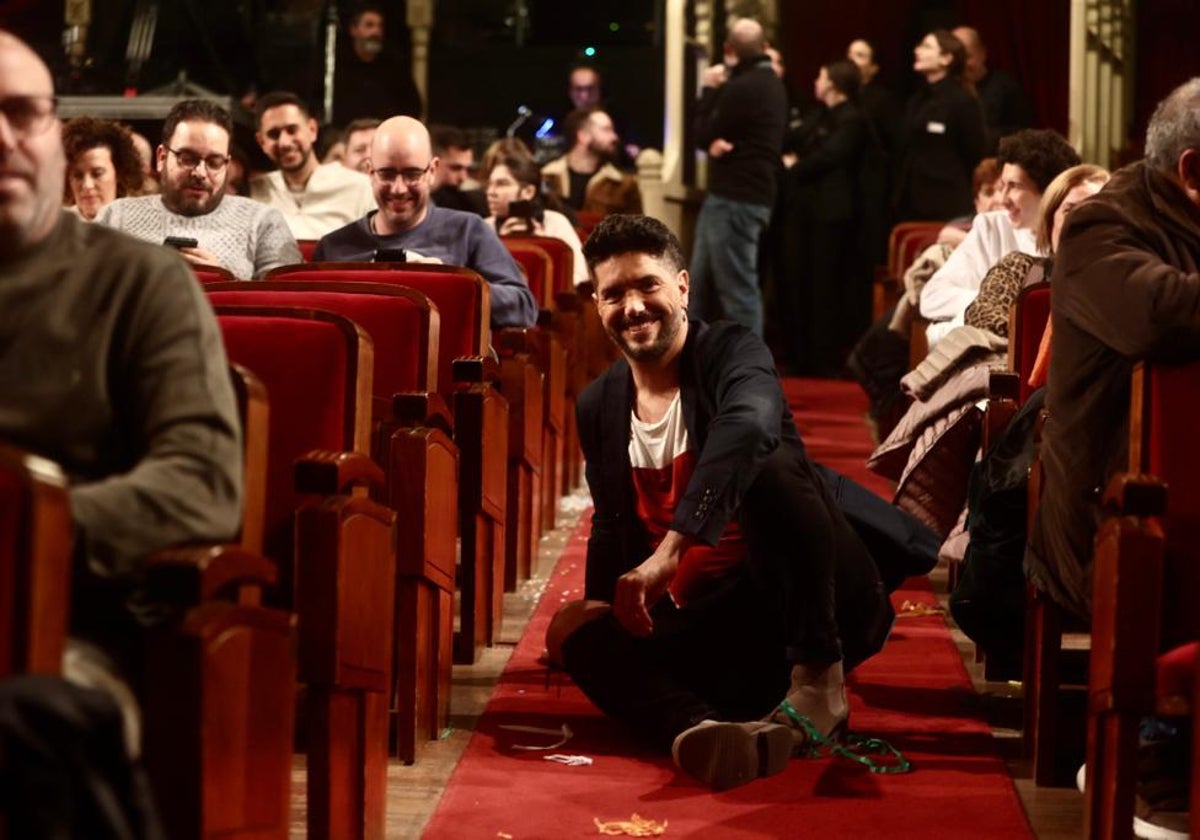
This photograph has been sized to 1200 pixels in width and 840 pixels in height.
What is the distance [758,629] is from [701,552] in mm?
159

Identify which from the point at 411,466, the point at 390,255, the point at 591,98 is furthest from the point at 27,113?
the point at 591,98

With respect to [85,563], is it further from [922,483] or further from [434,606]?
[922,483]

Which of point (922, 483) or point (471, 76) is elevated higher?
point (471, 76)

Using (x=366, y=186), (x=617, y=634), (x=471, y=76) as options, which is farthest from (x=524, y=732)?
(x=471, y=76)

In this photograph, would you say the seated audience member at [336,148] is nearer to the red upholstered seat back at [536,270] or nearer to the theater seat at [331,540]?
the red upholstered seat back at [536,270]

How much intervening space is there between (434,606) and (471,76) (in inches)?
283

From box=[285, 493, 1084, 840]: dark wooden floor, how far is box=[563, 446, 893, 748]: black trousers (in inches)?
10.1

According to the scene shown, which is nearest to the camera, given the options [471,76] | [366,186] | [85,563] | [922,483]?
[85,563]

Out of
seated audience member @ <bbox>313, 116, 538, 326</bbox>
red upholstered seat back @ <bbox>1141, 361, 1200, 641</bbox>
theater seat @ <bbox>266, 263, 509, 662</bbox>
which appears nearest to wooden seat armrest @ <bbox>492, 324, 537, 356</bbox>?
seated audience member @ <bbox>313, 116, 538, 326</bbox>

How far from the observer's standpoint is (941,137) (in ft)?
25.2

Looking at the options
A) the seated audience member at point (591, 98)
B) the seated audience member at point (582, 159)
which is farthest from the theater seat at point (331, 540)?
the seated audience member at point (591, 98)

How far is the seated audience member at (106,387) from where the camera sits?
1.87 metres

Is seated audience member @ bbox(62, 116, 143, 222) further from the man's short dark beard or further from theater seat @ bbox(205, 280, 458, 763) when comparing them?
theater seat @ bbox(205, 280, 458, 763)

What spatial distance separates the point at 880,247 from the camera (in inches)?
335
